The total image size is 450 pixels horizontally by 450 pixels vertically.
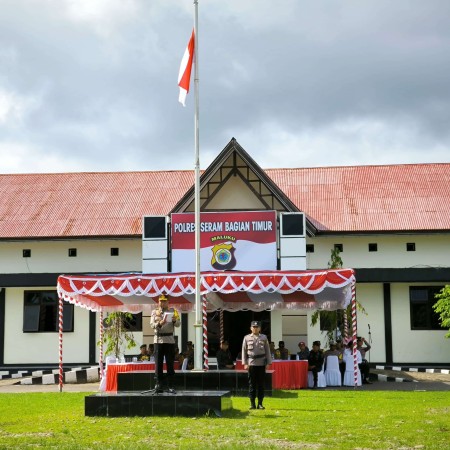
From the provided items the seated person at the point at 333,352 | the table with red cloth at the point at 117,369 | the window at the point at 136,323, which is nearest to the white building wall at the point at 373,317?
the window at the point at 136,323

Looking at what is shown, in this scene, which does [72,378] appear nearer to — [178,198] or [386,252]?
[178,198]

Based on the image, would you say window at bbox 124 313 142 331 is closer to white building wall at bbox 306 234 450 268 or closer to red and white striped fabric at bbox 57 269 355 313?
white building wall at bbox 306 234 450 268

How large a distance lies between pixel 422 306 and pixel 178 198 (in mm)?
10642

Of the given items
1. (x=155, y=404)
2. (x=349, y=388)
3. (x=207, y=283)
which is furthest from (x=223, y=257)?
(x=155, y=404)

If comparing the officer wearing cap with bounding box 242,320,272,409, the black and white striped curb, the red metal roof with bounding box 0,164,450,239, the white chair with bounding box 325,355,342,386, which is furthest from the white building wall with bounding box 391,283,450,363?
the officer wearing cap with bounding box 242,320,272,409

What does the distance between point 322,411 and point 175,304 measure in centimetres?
1224

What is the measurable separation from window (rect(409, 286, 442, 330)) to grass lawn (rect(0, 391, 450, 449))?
48.7ft

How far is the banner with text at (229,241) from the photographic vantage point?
27.6 meters

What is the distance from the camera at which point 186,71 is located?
19078 mm

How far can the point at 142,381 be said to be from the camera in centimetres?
1834

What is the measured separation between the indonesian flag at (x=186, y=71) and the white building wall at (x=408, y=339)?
52.5 feet

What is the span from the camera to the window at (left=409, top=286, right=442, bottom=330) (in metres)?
32.0

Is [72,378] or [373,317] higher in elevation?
[373,317]

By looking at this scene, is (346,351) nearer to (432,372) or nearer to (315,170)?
(432,372)
